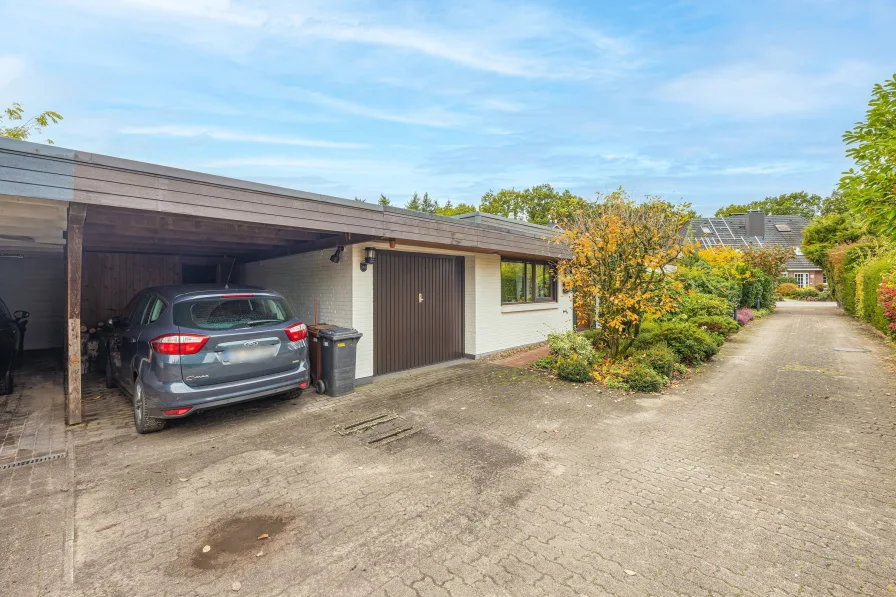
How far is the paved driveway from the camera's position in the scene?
2.40 metres

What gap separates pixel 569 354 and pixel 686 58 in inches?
322

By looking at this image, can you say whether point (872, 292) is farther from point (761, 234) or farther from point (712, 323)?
point (761, 234)

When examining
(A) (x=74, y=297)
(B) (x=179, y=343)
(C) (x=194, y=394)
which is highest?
(A) (x=74, y=297)

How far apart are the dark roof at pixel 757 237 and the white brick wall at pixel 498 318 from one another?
108ft

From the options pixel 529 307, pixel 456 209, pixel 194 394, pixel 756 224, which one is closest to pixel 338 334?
pixel 194 394

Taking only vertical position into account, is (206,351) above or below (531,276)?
below

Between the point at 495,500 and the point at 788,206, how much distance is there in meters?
76.7

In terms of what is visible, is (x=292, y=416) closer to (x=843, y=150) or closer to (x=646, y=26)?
(x=843, y=150)

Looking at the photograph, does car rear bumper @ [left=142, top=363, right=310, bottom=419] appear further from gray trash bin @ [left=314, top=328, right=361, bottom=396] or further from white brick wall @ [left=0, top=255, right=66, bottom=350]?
white brick wall @ [left=0, top=255, right=66, bottom=350]

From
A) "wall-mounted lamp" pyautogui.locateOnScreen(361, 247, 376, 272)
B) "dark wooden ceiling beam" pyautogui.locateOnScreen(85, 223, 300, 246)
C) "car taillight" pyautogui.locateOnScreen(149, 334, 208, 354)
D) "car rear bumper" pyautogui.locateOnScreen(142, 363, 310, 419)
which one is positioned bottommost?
"car rear bumper" pyautogui.locateOnScreen(142, 363, 310, 419)

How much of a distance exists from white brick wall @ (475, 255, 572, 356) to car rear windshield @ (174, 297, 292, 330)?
4915mm

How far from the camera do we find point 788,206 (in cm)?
5966

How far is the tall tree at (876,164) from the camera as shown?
14.6ft

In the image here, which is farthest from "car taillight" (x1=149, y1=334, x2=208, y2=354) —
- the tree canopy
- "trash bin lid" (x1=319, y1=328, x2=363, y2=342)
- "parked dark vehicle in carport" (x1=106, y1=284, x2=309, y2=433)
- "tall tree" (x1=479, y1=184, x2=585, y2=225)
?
the tree canopy
